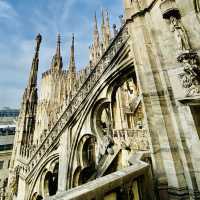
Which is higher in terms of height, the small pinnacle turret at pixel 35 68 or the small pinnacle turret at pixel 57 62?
the small pinnacle turret at pixel 57 62

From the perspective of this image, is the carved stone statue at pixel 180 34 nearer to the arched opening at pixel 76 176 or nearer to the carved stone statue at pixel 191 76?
the carved stone statue at pixel 191 76

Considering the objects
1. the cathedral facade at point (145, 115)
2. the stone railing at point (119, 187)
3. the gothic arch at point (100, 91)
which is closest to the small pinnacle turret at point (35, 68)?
the cathedral facade at point (145, 115)

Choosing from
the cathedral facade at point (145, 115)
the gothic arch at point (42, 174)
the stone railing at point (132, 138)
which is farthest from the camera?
the stone railing at point (132, 138)

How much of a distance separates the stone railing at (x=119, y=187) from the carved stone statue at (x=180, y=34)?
2.19 m

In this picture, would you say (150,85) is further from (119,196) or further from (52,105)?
(52,105)

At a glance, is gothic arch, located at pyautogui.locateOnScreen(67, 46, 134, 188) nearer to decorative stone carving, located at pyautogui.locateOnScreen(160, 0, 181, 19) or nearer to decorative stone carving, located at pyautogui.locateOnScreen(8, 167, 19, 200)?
decorative stone carving, located at pyautogui.locateOnScreen(160, 0, 181, 19)

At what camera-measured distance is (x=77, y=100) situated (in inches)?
235

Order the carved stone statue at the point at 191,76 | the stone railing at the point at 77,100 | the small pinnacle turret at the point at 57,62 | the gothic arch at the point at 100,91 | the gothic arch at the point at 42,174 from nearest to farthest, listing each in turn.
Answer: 1. the carved stone statue at the point at 191,76
2. the gothic arch at the point at 100,91
3. the stone railing at the point at 77,100
4. the gothic arch at the point at 42,174
5. the small pinnacle turret at the point at 57,62

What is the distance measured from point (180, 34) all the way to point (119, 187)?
280 centimetres

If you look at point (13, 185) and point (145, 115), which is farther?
point (13, 185)

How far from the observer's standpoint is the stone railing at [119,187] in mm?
1498

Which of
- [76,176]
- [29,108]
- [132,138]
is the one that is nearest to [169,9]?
[76,176]

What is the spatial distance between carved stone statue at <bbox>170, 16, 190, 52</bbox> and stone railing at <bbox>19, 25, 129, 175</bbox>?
1.64 meters

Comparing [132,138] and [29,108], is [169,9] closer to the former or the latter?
[132,138]
